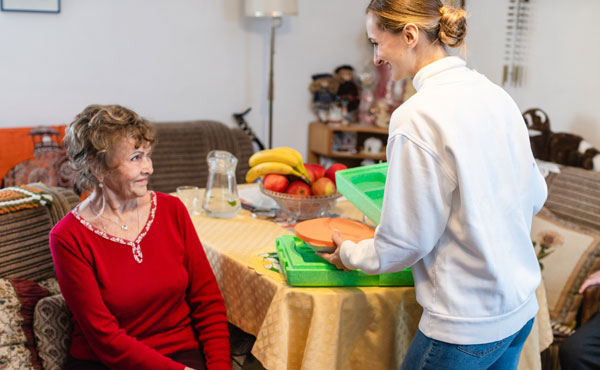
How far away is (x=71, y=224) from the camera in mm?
1472

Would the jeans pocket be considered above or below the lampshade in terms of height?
below

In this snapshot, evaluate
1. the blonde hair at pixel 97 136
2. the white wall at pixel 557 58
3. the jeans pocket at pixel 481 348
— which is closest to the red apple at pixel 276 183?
the blonde hair at pixel 97 136

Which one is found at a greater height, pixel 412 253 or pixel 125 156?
pixel 125 156

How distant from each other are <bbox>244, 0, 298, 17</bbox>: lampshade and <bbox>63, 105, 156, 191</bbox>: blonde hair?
1.94m

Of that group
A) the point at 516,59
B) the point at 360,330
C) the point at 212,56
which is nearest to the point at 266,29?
the point at 212,56

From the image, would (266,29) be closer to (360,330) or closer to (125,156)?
(125,156)

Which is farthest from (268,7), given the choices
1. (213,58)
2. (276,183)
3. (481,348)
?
(481,348)

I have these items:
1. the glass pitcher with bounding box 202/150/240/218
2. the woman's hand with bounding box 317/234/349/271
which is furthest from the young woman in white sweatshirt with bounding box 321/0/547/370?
the glass pitcher with bounding box 202/150/240/218

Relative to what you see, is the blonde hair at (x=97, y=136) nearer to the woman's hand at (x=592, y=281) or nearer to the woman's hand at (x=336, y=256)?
the woman's hand at (x=336, y=256)

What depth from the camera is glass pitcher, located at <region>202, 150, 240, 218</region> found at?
6.53ft

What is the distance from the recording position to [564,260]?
2381 mm

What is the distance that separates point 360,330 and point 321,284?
144 millimetres

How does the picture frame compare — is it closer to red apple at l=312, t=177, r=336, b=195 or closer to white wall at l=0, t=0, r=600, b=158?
white wall at l=0, t=0, r=600, b=158

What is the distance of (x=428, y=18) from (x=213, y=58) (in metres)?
2.60
